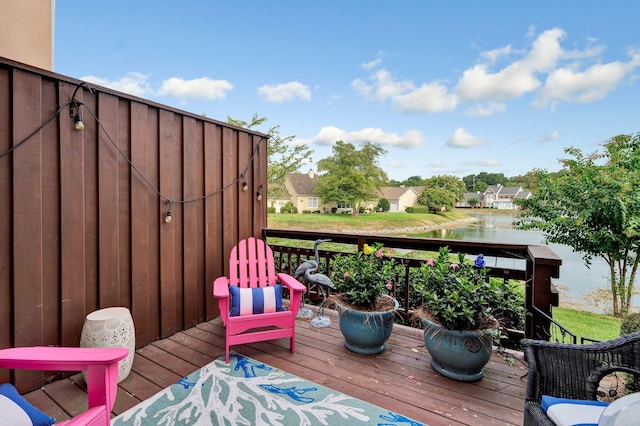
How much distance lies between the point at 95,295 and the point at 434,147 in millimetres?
13096

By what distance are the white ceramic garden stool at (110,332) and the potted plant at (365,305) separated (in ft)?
5.08

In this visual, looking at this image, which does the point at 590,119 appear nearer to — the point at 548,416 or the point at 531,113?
the point at 531,113

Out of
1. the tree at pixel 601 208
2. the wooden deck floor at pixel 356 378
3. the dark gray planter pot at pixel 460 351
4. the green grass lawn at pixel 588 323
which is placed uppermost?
the tree at pixel 601 208

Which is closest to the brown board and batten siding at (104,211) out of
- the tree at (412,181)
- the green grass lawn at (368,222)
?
the green grass lawn at (368,222)

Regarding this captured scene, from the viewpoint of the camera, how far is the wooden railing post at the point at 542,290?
2.04m

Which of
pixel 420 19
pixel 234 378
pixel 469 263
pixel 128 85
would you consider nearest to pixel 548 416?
pixel 469 263

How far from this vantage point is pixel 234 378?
2.03 metres

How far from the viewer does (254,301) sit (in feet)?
7.97

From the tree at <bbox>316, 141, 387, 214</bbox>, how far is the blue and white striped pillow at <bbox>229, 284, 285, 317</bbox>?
45.3ft

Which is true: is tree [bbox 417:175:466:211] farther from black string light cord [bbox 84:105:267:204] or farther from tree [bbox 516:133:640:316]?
black string light cord [bbox 84:105:267:204]

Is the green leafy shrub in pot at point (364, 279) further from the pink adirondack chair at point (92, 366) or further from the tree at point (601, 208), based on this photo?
the tree at point (601, 208)

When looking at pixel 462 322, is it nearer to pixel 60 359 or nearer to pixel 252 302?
pixel 252 302

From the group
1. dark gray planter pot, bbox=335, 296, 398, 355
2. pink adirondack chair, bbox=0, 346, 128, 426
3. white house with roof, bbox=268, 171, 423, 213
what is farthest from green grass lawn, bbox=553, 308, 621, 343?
white house with roof, bbox=268, 171, 423, 213

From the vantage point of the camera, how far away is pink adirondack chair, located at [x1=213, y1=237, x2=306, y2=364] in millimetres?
2277
